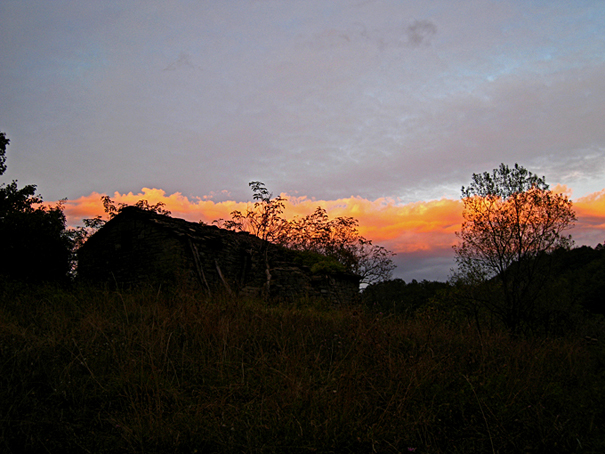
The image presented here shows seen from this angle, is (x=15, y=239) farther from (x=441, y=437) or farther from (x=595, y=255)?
(x=595, y=255)

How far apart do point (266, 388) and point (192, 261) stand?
32.0 ft

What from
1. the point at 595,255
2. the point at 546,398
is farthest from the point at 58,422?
the point at 595,255

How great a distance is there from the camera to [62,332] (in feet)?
19.9

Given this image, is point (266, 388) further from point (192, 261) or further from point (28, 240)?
point (28, 240)

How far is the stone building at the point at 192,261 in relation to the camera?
537 inches

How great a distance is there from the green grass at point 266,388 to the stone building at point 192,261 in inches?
243

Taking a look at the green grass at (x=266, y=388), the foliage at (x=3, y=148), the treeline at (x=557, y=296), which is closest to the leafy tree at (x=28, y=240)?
the foliage at (x=3, y=148)

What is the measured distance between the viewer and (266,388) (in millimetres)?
4855

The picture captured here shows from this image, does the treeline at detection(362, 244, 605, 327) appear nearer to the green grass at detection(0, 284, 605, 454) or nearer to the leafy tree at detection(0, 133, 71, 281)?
the green grass at detection(0, 284, 605, 454)

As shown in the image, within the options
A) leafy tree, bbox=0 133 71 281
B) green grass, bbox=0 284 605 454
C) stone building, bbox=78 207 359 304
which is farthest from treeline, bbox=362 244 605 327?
leafy tree, bbox=0 133 71 281

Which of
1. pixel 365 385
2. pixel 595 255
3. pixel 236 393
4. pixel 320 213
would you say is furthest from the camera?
pixel 595 255

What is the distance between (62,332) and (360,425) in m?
5.12

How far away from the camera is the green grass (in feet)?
12.7

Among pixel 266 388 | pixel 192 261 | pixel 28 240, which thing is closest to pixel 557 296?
pixel 192 261
